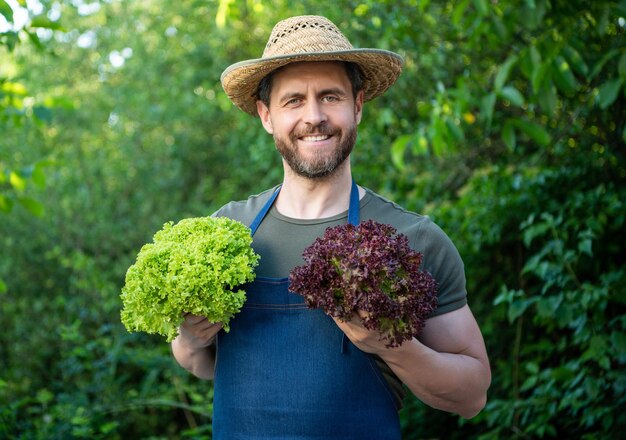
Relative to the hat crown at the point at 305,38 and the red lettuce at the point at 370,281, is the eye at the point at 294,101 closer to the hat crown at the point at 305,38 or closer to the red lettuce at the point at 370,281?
the hat crown at the point at 305,38

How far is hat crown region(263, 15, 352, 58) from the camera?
2.84 m

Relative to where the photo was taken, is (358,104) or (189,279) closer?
(189,279)

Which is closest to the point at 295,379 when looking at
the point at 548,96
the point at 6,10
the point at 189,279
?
the point at 189,279

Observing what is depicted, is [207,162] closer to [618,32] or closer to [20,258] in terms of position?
[20,258]

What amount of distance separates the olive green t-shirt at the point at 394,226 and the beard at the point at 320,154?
187mm

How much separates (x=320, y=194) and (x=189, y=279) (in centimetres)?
66

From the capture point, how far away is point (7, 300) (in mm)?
7504

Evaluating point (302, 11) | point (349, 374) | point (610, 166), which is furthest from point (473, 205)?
point (349, 374)

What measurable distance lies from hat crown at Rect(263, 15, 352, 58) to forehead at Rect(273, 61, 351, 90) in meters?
0.08

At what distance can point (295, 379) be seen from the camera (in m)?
2.69

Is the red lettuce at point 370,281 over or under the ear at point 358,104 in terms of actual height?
under

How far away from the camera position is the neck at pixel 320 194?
2.94 metres

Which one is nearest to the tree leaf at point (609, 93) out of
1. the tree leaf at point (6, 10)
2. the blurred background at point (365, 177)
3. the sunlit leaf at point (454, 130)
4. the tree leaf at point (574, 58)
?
the blurred background at point (365, 177)

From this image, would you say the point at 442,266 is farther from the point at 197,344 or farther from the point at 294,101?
the point at 197,344
